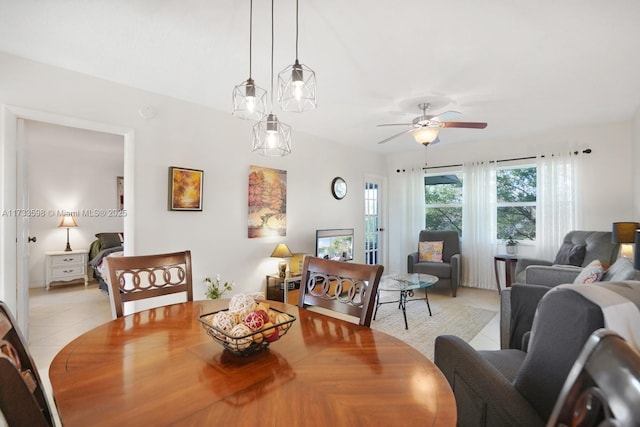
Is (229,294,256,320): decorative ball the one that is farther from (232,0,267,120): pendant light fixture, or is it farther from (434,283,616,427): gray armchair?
(232,0,267,120): pendant light fixture

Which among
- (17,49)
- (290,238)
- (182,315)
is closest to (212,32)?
(17,49)

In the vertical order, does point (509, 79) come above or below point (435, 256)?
above

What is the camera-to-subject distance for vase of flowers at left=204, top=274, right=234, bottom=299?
3320 mm

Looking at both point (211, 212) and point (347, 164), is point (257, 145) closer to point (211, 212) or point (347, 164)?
point (211, 212)

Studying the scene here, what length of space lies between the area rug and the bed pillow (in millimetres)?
4566

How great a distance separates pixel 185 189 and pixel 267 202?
1.06 meters

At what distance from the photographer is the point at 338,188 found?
17.0ft

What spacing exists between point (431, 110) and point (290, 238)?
237 cm

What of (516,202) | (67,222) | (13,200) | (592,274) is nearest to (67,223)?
(67,222)

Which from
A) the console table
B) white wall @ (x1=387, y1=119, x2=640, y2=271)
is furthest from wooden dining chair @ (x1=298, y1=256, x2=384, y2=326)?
white wall @ (x1=387, y1=119, x2=640, y2=271)

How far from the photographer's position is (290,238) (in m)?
4.40

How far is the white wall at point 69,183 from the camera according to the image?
17.0 ft

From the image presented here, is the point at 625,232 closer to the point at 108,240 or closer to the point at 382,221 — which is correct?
the point at 382,221

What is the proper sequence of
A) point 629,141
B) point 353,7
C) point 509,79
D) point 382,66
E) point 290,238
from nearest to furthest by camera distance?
1. point 353,7
2. point 382,66
3. point 509,79
4. point 629,141
5. point 290,238
